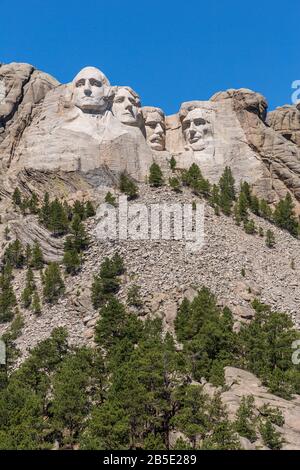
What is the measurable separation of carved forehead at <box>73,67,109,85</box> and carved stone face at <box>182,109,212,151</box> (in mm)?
7722

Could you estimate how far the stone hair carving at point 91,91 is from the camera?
65312 mm

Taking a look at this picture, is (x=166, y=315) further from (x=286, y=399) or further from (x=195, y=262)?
(x=286, y=399)

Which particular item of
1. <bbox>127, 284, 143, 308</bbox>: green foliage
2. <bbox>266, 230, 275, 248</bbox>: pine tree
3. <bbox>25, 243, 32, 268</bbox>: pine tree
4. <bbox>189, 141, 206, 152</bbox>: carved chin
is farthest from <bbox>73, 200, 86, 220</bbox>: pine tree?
<bbox>189, 141, 206, 152</bbox>: carved chin

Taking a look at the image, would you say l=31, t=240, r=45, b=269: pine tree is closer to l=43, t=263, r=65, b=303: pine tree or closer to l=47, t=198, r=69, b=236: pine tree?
l=47, t=198, r=69, b=236: pine tree

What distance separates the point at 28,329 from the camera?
4988 cm

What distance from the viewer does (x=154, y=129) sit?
70625 mm

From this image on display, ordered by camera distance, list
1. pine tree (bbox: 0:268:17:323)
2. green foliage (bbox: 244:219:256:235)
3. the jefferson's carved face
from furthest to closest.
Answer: the jefferson's carved face → green foliage (bbox: 244:219:256:235) → pine tree (bbox: 0:268:17:323)

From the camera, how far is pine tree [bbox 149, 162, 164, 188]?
6353cm

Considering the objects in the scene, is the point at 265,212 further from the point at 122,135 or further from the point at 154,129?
the point at 154,129

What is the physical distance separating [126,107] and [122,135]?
3.32 m

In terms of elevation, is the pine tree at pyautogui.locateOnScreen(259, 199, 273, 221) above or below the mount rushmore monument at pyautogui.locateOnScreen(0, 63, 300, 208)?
below

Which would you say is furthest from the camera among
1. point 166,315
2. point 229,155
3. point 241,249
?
point 229,155
